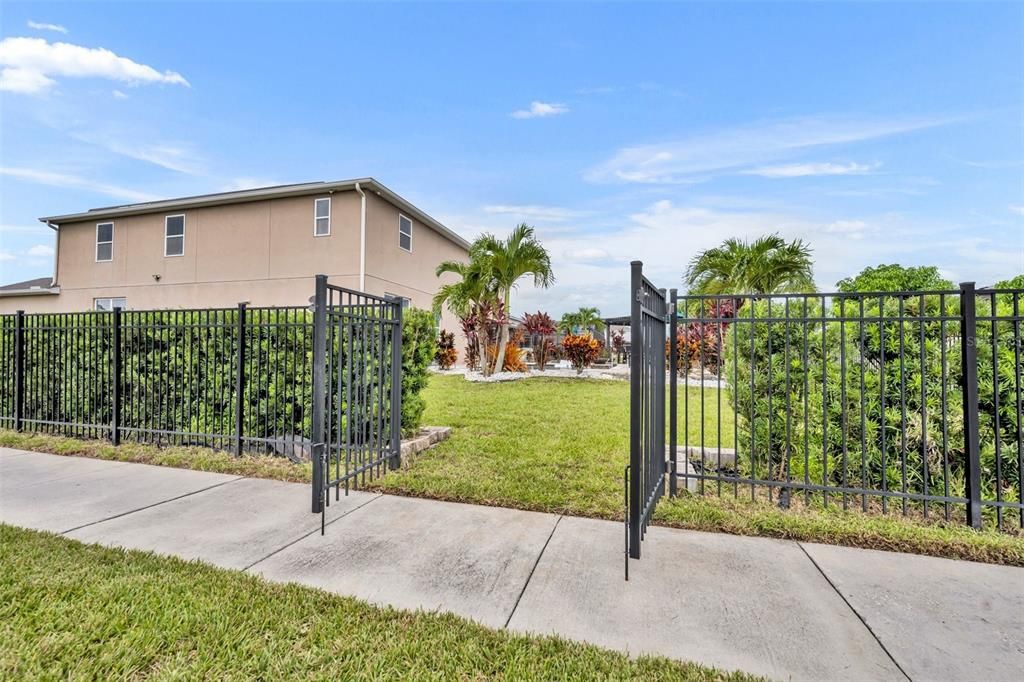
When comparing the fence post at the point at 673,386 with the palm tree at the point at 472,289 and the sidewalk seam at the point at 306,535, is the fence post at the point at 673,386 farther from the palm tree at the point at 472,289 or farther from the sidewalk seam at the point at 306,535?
the palm tree at the point at 472,289

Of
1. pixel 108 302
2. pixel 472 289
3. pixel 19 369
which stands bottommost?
pixel 19 369

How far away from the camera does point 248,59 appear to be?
8711mm

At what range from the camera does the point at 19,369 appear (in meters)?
6.30

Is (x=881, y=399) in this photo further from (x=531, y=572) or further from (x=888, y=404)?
(x=531, y=572)

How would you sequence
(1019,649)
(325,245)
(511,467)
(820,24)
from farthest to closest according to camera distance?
(325,245)
(820,24)
(511,467)
(1019,649)

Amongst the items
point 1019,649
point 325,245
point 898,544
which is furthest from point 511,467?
point 325,245

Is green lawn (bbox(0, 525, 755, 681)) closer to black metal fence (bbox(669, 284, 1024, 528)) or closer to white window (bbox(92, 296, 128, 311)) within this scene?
black metal fence (bbox(669, 284, 1024, 528))

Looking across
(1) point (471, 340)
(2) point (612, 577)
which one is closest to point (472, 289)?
(1) point (471, 340)

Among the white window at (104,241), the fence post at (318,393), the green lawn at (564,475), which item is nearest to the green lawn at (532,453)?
the green lawn at (564,475)

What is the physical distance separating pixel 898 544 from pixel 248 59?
11.8 meters

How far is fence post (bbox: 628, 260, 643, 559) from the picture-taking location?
2586 mm

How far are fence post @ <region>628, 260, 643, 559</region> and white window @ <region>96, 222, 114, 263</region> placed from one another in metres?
20.3

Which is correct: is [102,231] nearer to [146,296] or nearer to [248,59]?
[146,296]

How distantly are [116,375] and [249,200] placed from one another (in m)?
10.5
